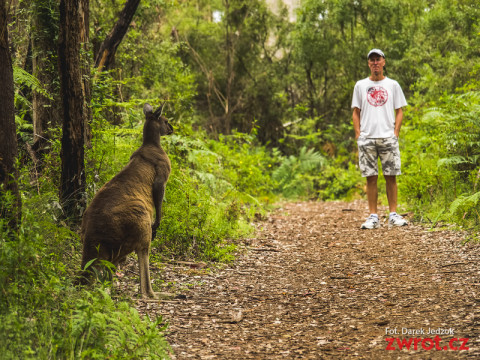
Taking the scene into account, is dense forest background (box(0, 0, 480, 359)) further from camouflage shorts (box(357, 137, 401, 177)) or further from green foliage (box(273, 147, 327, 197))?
camouflage shorts (box(357, 137, 401, 177))

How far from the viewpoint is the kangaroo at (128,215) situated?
458 cm

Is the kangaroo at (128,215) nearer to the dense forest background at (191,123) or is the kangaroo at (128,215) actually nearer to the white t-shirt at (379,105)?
the dense forest background at (191,123)

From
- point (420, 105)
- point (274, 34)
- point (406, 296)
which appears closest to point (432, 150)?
point (420, 105)

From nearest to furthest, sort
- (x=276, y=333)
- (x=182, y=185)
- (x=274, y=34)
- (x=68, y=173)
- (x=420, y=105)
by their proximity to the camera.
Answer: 1. (x=276, y=333)
2. (x=68, y=173)
3. (x=182, y=185)
4. (x=420, y=105)
5. (x=274, y=34)

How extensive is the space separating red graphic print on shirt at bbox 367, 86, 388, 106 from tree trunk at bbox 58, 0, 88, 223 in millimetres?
5091

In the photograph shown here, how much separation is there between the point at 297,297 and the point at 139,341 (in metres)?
2.42

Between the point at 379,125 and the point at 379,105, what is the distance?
343 millimetres

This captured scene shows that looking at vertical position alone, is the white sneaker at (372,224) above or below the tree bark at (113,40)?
below

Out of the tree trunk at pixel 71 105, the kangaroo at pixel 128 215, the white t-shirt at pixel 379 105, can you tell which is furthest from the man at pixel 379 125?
the tree trunk at pixel 71 105

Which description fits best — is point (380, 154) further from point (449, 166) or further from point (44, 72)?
point (44, 72)

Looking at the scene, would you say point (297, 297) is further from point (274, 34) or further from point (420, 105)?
point (274, 34)

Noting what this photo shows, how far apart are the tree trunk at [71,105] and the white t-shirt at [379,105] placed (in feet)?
16.0

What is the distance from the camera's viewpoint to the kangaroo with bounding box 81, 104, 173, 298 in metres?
4.58

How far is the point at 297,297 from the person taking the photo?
17.7 feet
